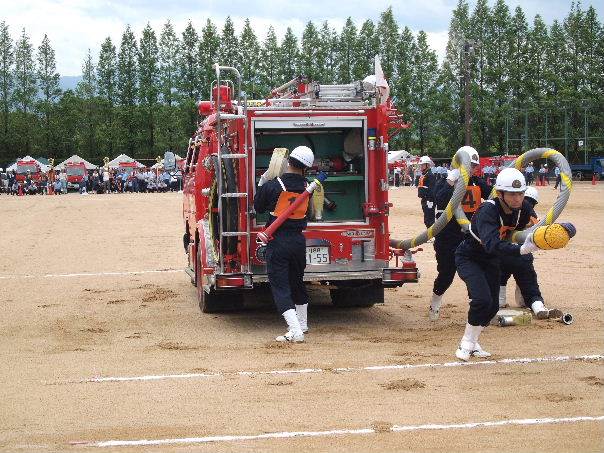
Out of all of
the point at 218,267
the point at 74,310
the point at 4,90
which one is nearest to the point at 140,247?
the point at 74,310

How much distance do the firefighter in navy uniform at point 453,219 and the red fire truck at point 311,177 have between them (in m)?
0.41

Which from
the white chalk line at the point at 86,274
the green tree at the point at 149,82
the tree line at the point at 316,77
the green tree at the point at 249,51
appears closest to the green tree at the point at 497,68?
the tree line at the point at 316,77

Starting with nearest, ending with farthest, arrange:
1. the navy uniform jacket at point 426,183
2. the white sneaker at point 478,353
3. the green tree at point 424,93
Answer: the white sneaker at point 478,353 → the navy uniform jacket at point 426,183 → the green tree at point 424,93

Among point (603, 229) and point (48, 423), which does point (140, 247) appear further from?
point (48, 423)

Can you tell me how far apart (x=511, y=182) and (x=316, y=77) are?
7244cm

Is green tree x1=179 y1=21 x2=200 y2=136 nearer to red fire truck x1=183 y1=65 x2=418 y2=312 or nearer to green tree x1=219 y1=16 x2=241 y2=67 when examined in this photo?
green tree x1=219 y1=16 x2=241 y2=67

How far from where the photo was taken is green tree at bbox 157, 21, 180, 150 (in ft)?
274

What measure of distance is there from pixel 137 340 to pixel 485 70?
71.6 m

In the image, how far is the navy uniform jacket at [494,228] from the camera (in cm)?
819

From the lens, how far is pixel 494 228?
8359 millimetres

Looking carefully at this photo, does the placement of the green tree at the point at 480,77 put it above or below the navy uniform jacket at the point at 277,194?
above

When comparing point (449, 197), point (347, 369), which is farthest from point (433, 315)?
point (347, 369)

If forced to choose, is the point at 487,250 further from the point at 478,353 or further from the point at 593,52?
the point at 593,52

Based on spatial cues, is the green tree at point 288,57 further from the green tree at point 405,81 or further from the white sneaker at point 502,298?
the white sneaker at point 502,298
